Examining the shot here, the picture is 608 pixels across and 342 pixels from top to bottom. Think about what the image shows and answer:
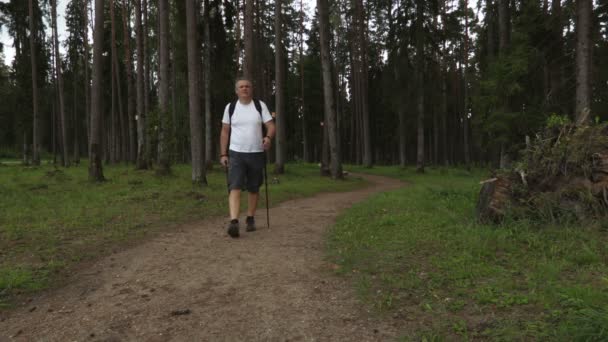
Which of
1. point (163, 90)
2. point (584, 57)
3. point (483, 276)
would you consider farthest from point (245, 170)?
point (163, 90)

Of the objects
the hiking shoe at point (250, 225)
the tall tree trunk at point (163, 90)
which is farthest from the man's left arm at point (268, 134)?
the tall tree trunk at point (163, 90)

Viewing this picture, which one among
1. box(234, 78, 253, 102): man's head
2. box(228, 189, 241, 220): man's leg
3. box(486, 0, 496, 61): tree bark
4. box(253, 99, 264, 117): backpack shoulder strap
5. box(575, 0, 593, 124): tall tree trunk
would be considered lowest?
box(228, 189, 241, 220): man's leg

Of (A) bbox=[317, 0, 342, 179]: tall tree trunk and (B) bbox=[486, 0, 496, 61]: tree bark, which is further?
(B) bbox=[486, 0, 496, 61]: tree bark

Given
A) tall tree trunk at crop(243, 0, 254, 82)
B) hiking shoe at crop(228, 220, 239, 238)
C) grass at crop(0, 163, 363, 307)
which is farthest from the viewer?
tall tree trunk at crop(243, 0, 254, 82)

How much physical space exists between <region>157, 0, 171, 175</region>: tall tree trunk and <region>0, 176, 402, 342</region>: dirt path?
1036 cm

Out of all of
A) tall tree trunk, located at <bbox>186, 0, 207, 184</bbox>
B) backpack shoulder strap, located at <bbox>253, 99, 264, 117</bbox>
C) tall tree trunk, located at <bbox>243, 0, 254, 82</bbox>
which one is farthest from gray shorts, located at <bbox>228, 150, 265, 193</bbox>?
tall tree trunk, located at <bbox>243, 0, 254, 82</bbox>

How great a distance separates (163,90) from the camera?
14523 mm

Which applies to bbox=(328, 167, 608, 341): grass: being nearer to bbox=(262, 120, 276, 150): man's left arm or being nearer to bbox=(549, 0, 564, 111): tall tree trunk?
bbox=(262, 120, 276, 150): man's left arm

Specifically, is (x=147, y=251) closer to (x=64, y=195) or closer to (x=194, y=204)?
(x=194, y=204)

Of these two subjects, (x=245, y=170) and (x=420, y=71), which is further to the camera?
(x=420, y=71)

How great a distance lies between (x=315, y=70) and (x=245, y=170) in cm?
3555

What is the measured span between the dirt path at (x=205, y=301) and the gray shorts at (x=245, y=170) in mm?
1073

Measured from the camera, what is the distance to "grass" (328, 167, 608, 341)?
2.40m

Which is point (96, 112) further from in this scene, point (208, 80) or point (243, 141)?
point (243, 141)
